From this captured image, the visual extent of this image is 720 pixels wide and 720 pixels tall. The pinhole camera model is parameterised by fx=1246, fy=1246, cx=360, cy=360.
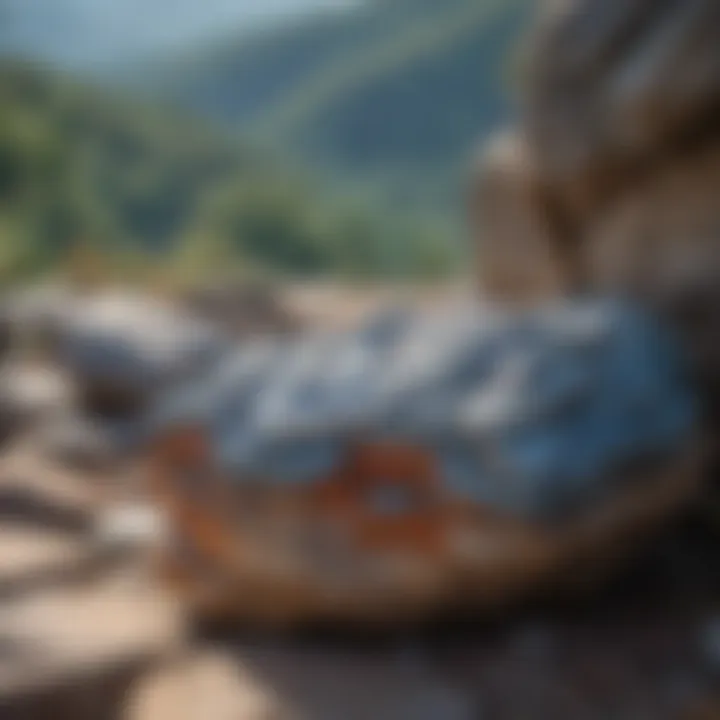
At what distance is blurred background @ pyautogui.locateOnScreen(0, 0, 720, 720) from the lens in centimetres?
119

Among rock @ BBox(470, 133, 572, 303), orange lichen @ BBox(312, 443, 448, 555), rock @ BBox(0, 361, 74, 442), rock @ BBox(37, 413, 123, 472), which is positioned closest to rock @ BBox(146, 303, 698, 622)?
orange lichen @ BBox(312, 443, 448, 555)

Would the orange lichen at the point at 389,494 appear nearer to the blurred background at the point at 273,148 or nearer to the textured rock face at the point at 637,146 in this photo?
the textured rock face at the point at 637,146

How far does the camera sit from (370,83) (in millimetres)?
5109

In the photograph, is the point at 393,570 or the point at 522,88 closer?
the point at 393,570

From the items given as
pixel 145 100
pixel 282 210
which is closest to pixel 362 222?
pixel 282 210

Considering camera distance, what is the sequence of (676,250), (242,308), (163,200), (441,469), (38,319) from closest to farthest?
(441,469), (676,250), (38,319), (242,308), (163,200)

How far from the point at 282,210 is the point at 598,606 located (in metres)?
4.27

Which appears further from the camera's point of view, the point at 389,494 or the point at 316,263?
the point at 316,263

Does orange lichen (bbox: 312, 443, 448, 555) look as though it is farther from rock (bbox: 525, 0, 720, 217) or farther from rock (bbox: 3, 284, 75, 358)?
rock (bbox: 3, 284, 75, 358)

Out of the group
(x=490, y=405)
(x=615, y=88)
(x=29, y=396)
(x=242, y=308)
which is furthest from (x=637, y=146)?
(x=242, y=308)

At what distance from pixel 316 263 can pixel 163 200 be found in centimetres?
75

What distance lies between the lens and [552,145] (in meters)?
1.89

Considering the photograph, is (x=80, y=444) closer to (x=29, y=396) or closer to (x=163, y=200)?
(x=29, y=396)

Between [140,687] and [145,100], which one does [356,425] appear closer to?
[140,687]
